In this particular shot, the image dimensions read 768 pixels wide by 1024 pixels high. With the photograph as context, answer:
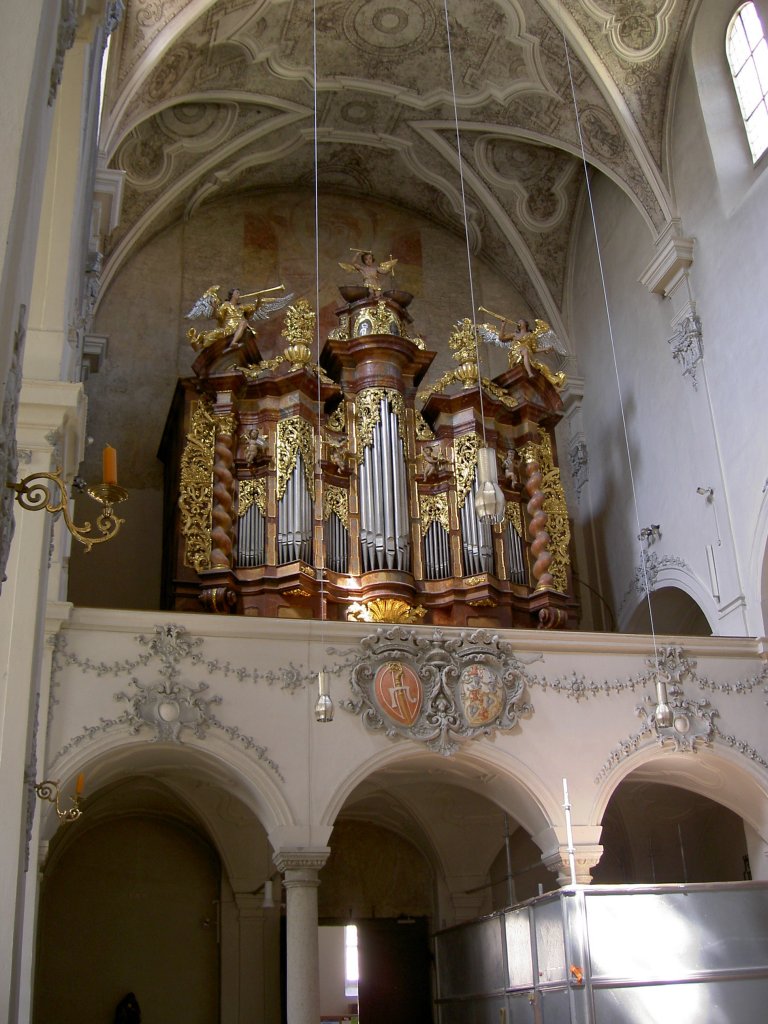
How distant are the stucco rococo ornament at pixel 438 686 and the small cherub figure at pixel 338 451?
301 centimetres

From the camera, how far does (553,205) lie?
17375 mm

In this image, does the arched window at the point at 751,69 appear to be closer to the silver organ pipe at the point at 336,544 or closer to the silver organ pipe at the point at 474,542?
the silver organ pipe at the point at 474,542

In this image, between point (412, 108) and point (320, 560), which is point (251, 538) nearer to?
point (320, 560)

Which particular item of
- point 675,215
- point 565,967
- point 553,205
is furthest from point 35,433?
point 553,205

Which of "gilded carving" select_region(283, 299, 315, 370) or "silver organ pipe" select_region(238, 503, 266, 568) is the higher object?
"gilded carving" select_region(283, 299, 315, 370)

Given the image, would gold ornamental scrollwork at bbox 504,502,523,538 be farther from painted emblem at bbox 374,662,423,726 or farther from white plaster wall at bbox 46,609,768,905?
painted emblem at bbox 374,662,423,726

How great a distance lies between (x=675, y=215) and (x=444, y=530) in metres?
4.88

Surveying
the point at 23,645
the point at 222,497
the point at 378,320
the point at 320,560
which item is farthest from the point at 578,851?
the point at 378,320

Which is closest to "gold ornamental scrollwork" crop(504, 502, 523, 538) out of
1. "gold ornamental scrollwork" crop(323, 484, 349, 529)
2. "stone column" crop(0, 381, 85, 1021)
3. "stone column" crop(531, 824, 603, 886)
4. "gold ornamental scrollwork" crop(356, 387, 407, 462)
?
"gold ornamental scrollwork" crop(356, 387, 407, 462)

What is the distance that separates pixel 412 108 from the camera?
1641cm

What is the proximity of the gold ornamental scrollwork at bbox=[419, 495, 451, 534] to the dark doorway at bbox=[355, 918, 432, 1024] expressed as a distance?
5.05 m

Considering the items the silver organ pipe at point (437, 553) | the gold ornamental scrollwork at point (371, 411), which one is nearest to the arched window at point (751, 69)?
the gold ornamental scrollwork at point (371, 411)

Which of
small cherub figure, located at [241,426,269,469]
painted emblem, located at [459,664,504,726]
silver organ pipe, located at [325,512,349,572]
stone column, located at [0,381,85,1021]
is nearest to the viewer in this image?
stone column, located at [0,381,85,1021]

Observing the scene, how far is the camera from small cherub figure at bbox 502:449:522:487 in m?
14.6
